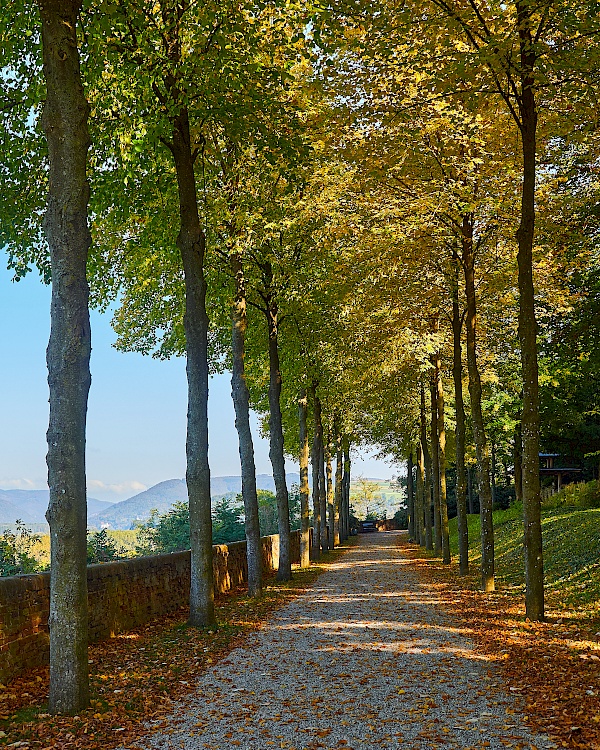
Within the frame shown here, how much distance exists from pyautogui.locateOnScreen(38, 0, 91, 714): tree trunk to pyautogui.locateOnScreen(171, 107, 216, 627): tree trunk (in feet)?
15.0

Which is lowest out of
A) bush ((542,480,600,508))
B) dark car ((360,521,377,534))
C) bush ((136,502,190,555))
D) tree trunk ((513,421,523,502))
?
dark car ((360,521,377,534))

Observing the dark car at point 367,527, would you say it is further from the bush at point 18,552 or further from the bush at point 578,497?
the bush at point 18,552

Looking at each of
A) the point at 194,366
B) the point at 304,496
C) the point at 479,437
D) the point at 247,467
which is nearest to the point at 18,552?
the point at 247,467

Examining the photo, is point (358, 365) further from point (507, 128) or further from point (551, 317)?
point (507, 128)

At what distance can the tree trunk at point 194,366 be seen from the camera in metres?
11.8

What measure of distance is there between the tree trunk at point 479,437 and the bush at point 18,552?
10019 millimetres

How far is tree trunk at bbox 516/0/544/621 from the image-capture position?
11.1m

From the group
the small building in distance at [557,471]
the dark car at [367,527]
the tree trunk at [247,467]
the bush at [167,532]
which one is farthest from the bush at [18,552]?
the dark car at [367,527]

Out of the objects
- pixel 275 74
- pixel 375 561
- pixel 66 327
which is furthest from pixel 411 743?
pixel 375 561

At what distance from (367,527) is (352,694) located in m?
70.0

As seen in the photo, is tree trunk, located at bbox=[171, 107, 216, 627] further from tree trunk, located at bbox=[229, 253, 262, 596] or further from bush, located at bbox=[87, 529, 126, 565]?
bush, located at bbox=[87, 529, 126, 565]

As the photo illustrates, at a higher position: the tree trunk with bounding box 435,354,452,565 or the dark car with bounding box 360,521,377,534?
the tree trunk with bounding box 435,354,452,565

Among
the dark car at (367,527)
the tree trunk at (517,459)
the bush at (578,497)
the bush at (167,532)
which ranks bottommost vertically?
the dark car at (367,527)

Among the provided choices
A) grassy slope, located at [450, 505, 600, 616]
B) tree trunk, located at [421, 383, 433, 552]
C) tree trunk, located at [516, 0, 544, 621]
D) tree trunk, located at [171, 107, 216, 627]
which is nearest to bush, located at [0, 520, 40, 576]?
tree trunk, located at [171, 107, 216, 627]
